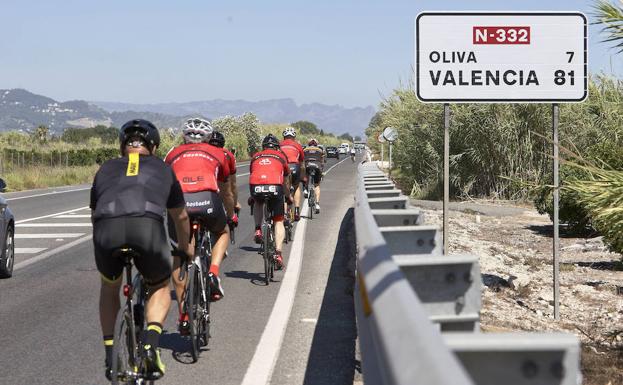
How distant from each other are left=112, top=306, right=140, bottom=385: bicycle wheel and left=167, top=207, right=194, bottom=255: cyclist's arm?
0.68 metres

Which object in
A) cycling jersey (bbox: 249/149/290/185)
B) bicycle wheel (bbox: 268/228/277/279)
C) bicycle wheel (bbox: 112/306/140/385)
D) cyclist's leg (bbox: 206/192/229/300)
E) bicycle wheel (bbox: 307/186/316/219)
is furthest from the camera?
bicycle wheel (bbox: 307/186/316/219)

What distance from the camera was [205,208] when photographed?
7207 millimetres

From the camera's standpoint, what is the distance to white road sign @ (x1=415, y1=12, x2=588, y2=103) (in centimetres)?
963

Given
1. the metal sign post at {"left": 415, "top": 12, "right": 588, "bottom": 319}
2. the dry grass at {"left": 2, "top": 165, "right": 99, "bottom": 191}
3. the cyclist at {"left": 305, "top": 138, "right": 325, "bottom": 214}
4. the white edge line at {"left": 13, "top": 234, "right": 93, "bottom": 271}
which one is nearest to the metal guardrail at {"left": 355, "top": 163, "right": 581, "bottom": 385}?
the metal sign post at {"left": 415, "top": 12, "right": 588, "bottom": 319}

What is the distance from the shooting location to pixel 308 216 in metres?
19.6

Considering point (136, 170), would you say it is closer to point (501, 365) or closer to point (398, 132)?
point (501, 365)

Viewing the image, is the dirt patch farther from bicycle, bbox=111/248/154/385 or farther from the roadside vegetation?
the roadside vegetation

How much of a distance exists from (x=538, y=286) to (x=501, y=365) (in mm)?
9469

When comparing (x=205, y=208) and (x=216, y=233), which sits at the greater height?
(x=205, y=208)

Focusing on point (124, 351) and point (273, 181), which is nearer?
point (124, 351)

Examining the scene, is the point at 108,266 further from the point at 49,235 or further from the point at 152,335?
the point at 49,235

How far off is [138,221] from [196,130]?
2.52 meters

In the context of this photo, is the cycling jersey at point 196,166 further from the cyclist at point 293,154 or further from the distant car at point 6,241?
the cyclist at point 293,154

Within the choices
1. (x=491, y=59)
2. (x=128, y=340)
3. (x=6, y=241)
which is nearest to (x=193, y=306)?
(x=128, y=340)
